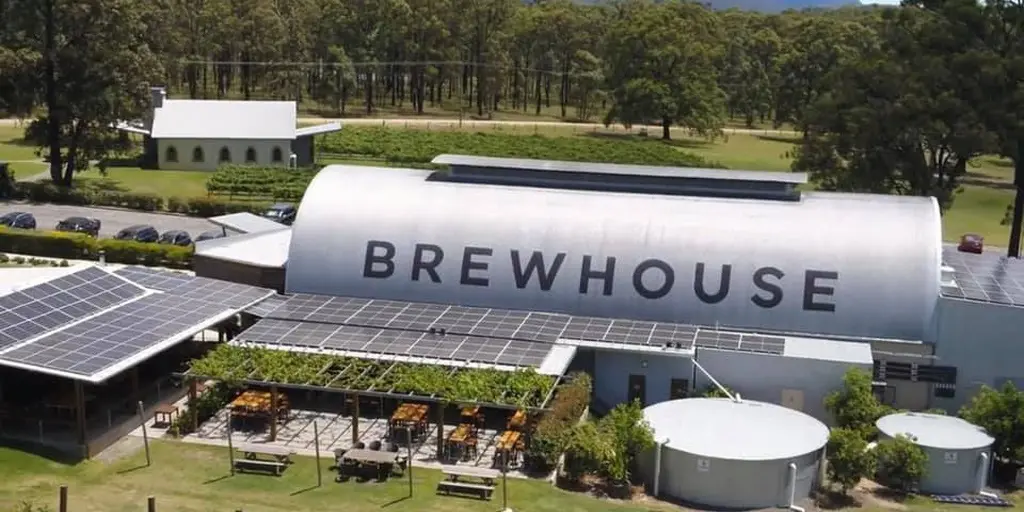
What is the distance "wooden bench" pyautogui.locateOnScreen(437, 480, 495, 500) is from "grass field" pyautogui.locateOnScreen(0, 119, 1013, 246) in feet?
168

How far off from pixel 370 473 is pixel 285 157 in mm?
61550

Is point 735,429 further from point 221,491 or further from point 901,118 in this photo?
point 901,118

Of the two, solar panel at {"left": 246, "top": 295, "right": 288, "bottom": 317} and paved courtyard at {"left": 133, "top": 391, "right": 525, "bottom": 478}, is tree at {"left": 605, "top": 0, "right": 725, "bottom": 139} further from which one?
paved courtyard at {"left": 133, "top": 391, "right": 525, "bottom": 478}

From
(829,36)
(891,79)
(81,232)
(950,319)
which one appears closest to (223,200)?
(81,232)

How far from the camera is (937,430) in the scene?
33062 millimetres

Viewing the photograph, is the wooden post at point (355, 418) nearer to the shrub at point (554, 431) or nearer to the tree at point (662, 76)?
the shrub at point (554, 431)

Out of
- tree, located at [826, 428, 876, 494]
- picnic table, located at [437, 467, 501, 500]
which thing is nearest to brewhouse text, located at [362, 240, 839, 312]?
tree, located at [826, 428, 876, 494]

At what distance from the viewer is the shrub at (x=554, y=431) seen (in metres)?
31.0

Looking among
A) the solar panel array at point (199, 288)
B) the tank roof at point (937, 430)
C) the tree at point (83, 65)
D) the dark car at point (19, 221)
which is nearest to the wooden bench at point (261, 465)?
the solar panel array at point (199, 288)

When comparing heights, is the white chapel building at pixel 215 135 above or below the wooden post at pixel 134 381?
above

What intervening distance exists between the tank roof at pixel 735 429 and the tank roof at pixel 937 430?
2.59 m

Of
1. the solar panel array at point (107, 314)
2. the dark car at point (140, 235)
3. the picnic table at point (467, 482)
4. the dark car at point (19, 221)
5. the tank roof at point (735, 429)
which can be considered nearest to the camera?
the picnic table at point (467, 482)

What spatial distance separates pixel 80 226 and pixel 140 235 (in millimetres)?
5187

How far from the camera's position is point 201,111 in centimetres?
9019
